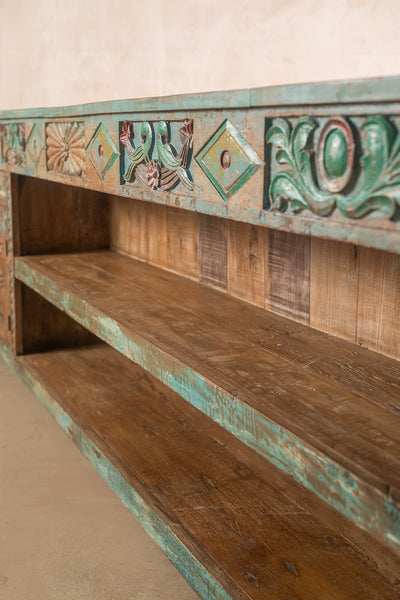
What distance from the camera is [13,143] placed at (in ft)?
8.07

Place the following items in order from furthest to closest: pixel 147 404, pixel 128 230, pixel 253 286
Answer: pixel 128 230 → pixel 147 404 → pixel 253 286

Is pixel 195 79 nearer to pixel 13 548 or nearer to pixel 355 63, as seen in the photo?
pixel 355 63

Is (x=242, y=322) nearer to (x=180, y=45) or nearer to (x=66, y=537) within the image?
(x=66, y=537)

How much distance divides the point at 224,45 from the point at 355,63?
21.1 inches

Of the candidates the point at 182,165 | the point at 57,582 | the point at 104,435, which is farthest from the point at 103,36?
the point at 57,582

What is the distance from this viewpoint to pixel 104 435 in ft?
6.32

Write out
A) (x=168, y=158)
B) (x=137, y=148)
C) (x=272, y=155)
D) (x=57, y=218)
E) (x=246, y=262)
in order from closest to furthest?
(x=272, y=155) → (x=168, y=158) → (x=137, y=148) → (x=246, y=262) → (x=57, y=218)

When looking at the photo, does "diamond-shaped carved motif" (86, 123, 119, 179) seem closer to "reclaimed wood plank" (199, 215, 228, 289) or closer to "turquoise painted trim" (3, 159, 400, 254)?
"turquoise painted trim" (3, 159, 400, 254)

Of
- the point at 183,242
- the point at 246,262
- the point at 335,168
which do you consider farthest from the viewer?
the point at 183,242

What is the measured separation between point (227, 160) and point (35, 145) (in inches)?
49.5

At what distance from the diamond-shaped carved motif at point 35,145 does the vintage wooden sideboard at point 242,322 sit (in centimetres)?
1

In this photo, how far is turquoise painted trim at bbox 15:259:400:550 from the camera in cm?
89

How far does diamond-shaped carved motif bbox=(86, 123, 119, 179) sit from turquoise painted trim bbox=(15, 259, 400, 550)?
0.40 m

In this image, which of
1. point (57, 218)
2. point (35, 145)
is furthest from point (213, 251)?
point (57, 218)
